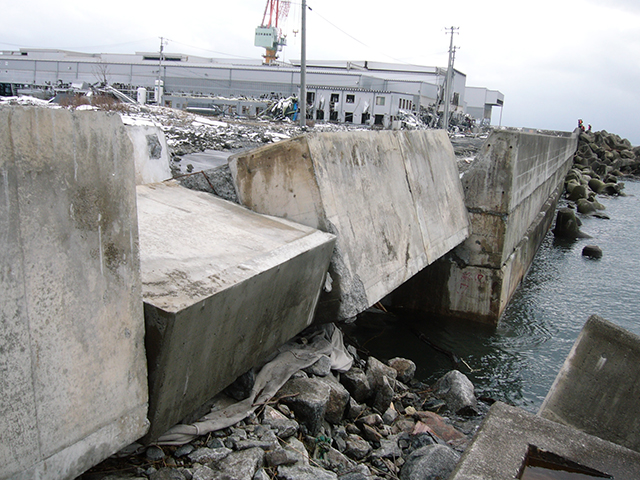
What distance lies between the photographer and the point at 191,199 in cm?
482

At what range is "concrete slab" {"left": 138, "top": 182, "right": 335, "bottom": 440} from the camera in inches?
114

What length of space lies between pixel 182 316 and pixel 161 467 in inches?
32.1

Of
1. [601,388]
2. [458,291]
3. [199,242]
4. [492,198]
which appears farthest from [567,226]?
[199,242]

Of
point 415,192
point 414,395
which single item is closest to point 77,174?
point 414,395

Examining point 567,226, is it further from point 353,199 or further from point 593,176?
point 593,176

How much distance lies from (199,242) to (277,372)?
3.84ft

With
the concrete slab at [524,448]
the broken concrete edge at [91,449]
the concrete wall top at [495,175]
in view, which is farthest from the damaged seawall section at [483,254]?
the broken concrete edge at [91,449]

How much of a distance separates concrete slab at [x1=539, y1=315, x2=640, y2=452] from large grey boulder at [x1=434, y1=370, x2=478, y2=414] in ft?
3.86

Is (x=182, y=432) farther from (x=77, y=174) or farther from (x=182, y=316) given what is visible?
(x=77, y=174)

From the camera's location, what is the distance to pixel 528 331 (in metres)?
9.02

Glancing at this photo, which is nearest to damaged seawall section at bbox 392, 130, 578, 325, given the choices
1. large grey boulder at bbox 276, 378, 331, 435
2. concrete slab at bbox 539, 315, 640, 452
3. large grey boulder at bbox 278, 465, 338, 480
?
concrete slab at bbox 539, 315, 640, 452

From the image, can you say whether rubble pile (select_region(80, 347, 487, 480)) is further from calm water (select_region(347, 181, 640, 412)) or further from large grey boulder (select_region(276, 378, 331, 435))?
calm water (select_region(347, 181, 640, 412))

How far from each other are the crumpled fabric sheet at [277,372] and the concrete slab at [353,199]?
271 millimetres

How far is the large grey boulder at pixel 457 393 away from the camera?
231 inches
